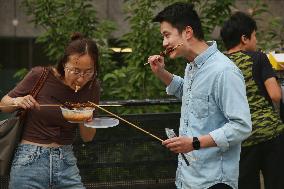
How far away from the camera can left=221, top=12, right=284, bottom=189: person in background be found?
16.5 feet

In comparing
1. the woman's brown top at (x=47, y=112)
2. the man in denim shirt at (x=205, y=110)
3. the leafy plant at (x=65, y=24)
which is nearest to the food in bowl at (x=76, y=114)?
the woman's brown top at (x=47, y=112)

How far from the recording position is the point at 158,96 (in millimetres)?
7281

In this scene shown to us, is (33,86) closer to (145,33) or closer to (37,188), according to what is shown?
(37,188)

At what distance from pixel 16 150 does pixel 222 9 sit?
15.1 feet

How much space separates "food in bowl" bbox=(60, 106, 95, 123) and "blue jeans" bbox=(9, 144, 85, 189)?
0.31m

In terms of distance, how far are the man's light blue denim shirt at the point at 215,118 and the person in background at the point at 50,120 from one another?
2.37ft

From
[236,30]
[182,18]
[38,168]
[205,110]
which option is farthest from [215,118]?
[236,30]

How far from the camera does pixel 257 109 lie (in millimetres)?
5023

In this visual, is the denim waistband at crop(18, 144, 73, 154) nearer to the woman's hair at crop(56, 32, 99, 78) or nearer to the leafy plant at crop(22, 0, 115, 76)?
the woman's hair at crop(56, 32, 99, 78)

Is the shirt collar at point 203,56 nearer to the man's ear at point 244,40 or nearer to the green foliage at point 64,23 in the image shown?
the man's ear at point 244,40

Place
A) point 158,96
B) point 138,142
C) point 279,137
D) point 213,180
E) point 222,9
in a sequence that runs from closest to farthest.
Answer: point 213,180 → point 279,137 → point 138,142 → point 158,96 → point 222,9

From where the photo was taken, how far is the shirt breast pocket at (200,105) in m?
3.62

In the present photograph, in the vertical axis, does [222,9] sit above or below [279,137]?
above

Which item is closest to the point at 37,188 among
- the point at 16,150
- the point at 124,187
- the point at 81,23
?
the point at 16,150
